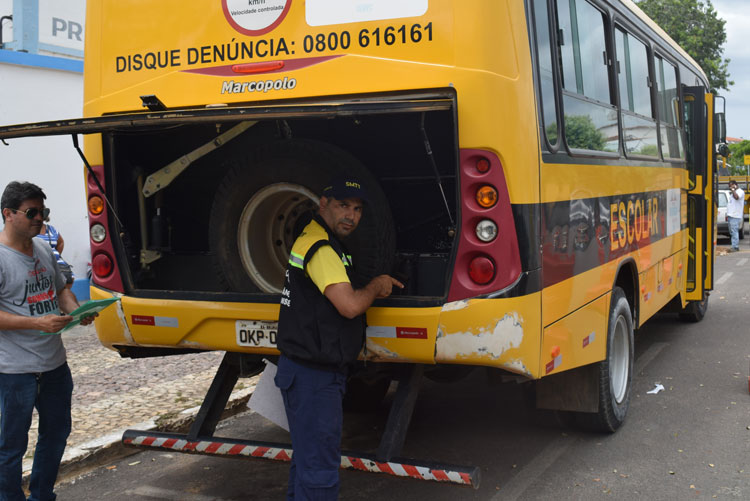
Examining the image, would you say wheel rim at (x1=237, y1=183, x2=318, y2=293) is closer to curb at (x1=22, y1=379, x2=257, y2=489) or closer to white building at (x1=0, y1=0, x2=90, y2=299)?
curb at (x1=22, y1=379, x2=257, y2=489)

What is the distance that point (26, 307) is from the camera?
13.5 feet

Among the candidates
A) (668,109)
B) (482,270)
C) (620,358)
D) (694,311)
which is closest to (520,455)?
(620,358)

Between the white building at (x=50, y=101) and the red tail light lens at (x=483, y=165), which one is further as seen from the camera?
the white building at (x=50, y=101)

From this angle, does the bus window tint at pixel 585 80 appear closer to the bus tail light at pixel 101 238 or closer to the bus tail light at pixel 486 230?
the bus tail light at pixel 486 230

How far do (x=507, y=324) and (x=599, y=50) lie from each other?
2.41m

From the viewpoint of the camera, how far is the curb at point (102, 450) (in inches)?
199

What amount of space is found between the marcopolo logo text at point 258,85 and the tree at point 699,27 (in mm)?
38669

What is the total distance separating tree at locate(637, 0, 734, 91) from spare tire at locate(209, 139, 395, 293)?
38.6m

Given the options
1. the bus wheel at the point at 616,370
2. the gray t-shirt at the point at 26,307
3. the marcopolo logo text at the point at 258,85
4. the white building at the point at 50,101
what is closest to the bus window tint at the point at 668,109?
the bus wheel at the point at 616,370

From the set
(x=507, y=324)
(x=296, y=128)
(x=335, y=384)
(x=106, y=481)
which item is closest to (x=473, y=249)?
(x=507, y=324)

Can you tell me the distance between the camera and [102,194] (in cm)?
464

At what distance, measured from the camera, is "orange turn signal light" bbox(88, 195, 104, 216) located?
15.4ft

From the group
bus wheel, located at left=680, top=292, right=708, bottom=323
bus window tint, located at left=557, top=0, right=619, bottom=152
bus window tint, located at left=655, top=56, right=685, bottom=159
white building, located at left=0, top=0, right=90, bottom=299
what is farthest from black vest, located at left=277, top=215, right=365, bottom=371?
white building, located at left=0, top=0, right=90, bottom=299

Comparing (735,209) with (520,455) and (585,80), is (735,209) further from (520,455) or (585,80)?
(520,455)
